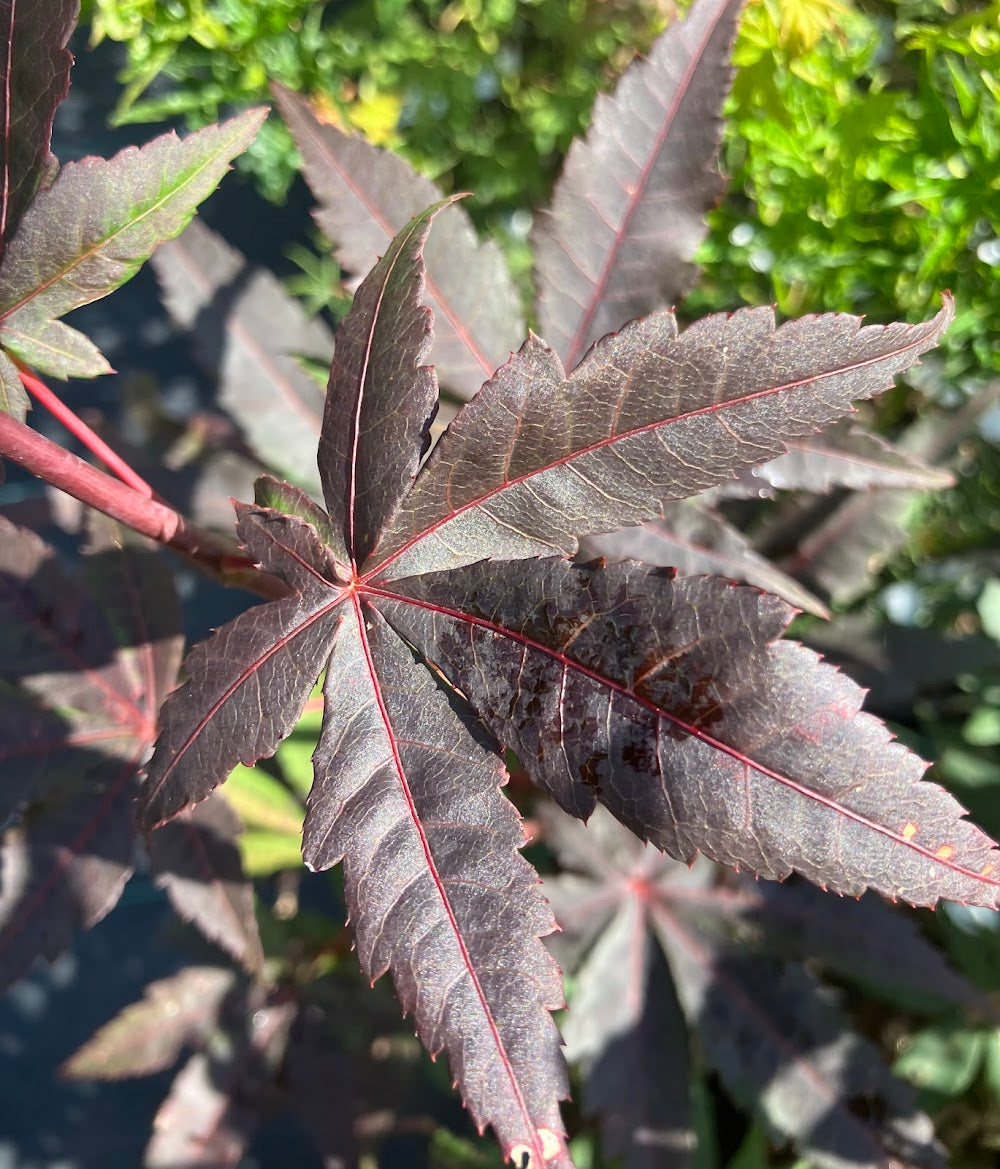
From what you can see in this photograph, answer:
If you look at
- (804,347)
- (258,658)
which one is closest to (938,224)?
(804,347)

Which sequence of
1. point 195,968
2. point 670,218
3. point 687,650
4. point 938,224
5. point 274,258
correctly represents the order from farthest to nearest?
point 274,258
point 195,968
point 938,224
point 670,218
point 687,650

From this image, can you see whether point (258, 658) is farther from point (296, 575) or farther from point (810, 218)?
point (810, 218)

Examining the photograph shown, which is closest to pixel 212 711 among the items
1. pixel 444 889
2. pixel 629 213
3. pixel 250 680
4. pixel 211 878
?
pixel 250 680

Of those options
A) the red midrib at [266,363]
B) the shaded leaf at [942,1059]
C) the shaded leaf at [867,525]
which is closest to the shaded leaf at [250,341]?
the red midrib at [266,363]

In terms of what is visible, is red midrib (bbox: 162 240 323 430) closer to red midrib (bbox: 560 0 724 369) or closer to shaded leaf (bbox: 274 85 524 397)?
shaded leaf (bbox: 274 85 524 397)

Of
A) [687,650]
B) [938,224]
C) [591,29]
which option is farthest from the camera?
[591,29]

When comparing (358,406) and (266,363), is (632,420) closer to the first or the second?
(358,406)
